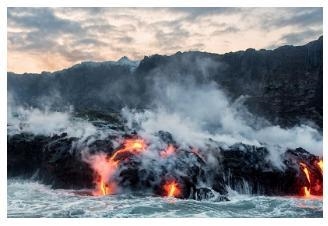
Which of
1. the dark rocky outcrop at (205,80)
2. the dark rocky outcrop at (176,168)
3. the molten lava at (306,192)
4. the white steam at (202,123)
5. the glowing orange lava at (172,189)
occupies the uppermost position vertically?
the dark rocky outcrop at (205,80)

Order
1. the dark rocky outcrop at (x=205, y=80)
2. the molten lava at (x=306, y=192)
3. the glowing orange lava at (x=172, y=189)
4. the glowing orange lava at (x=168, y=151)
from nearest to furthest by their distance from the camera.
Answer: the glowing orange lava at (x=172, y=189) → the molten lava at (x=306, y=192) → the glowing orange lava at (x=168, y=151) → the dark rocky outcrop at (x=205, y=80)

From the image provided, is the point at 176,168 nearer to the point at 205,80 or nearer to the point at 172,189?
the point at 172,189

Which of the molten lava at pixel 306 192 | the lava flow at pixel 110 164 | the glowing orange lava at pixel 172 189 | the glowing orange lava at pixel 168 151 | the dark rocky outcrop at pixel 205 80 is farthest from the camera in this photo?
the dark rocky outcrop at pixel 205 80

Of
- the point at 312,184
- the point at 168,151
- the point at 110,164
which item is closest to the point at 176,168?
the point at 168,151

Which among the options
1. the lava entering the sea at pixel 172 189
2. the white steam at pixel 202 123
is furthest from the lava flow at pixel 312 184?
the lava entering the sea at pixel 172 189

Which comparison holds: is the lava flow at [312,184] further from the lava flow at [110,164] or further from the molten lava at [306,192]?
the lava flow at [110,164]
